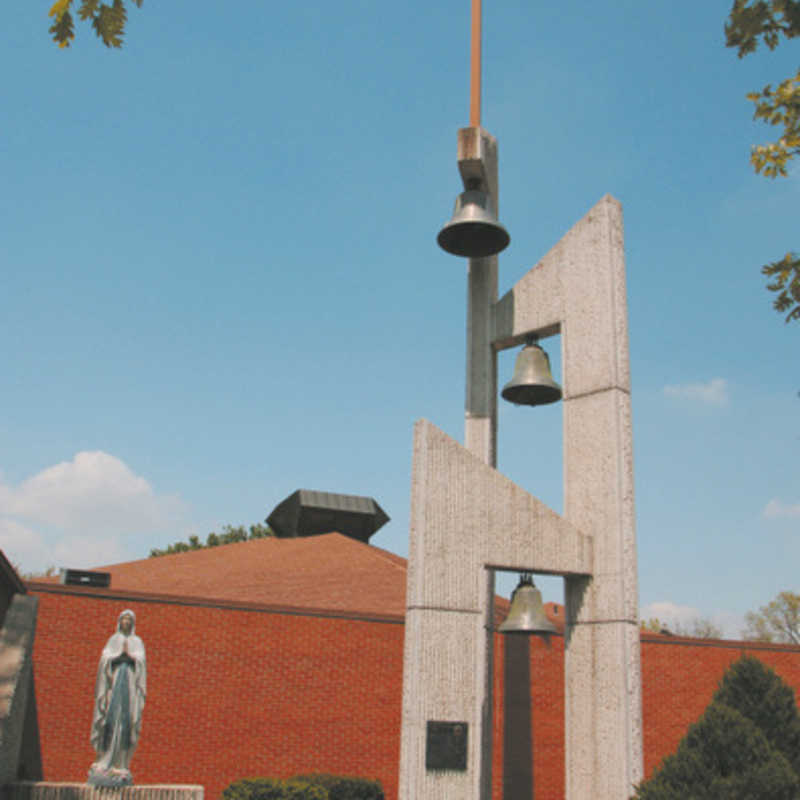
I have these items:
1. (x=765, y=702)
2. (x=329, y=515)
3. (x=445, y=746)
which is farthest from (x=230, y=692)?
(x=329, y=515)

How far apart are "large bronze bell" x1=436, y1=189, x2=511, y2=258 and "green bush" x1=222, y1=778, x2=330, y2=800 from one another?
9056 mm

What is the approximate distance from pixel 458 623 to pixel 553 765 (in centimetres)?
1161

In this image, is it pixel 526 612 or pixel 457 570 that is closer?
pixel 457 570

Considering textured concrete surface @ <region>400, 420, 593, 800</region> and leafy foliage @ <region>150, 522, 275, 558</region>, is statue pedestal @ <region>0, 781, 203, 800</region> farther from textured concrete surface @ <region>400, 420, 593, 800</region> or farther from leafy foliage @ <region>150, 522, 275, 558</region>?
leafy foliage @ <region>150, 522, 275, 558</region>

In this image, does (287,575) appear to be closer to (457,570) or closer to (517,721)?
(517,721)

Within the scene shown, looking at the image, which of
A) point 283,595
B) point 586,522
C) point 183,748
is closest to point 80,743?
point 183,748

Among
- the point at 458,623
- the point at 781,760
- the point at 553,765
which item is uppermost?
the point at 458,623

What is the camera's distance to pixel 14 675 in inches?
492

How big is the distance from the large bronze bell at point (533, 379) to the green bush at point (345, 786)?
8.75m

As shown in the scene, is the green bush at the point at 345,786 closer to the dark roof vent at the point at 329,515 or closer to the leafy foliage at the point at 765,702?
the leafy foliage at the point at 765,702

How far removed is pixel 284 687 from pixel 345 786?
2361mm

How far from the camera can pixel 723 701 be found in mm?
9875

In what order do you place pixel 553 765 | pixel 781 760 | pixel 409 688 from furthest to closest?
pixel 553 765, pixel 781 760, pixel 409 688

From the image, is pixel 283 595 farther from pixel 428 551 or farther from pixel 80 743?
pixel 428 551
